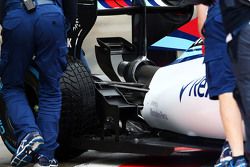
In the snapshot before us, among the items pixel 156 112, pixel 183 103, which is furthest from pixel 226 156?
pixel 156 112

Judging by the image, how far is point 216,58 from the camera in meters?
4.50

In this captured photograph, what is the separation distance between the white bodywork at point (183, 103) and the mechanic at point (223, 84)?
707 mm

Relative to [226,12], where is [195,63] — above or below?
below

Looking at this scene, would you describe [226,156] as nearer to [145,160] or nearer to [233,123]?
[233,123]

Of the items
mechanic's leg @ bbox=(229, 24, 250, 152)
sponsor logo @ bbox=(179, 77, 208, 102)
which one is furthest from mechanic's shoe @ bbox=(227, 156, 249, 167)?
sponsor logo @ bbox=(179, 77, 208, 102)

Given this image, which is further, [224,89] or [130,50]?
[130,50]

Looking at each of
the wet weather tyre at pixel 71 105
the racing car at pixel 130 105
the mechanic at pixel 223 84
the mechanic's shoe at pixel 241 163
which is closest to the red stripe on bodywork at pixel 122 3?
the racing car at pixel 130 105

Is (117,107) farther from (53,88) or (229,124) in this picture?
(229,124)

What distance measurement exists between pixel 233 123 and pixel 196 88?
3.67 feet

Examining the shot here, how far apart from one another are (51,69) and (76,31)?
961mm

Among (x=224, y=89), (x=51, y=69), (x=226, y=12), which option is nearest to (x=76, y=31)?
(x=51, y=69)

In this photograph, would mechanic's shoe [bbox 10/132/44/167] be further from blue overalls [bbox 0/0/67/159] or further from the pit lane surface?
the pit lane surface

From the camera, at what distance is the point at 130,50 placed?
6.91 metres

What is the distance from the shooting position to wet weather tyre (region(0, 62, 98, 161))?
19.6 feet
